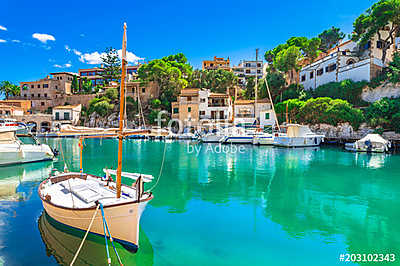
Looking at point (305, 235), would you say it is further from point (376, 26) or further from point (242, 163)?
point (376, 26)

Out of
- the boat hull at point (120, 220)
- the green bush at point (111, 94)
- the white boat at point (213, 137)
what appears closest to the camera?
the boat hull at point (120, 220)

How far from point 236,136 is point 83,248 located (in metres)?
33.9

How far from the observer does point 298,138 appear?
3456cm

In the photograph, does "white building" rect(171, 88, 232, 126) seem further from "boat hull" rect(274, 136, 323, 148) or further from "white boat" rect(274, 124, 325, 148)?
"white boat" rect(274, 124, 325, 148)

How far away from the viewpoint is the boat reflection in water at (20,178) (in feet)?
39.6

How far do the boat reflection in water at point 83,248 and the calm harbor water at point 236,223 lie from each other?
0.10 feet

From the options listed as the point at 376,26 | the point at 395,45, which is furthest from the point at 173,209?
the point at 395,45

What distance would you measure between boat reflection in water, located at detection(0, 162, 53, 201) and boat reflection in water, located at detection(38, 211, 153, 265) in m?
5.63

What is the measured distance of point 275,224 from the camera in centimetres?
890

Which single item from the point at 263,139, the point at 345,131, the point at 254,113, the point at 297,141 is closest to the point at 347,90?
the point at 345,131

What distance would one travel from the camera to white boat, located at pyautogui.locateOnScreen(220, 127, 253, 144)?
38781 millimetres

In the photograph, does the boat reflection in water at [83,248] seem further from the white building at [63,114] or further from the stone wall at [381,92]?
the white building at [63,114]

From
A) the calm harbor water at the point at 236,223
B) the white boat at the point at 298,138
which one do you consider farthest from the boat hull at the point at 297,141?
the calm harbor water at the point at 236,223

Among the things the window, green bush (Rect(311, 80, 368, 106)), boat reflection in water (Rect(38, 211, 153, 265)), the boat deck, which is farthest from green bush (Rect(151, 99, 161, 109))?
boat reflection in water (Rect(38, 211, 153, 265))
